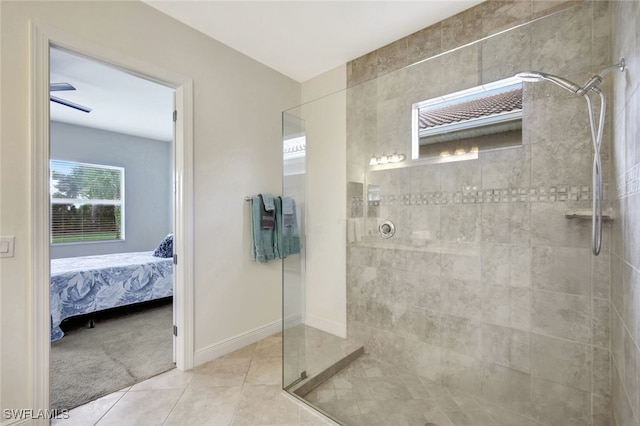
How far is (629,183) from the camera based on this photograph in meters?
1.06

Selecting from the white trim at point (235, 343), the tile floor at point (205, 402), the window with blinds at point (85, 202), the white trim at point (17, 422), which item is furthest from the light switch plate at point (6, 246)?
the window with blinds at point (85, 202)

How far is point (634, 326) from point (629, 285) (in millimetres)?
163

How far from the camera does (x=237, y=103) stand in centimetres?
258

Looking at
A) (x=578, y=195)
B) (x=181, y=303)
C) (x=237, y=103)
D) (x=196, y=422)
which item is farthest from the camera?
(x=237, y=103)

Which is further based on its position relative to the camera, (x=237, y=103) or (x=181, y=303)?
(x=237, y=103)

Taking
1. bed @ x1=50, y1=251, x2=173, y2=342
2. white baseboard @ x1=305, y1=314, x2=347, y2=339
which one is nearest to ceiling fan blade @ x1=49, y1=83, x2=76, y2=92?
bed @ x1=50, y1=251, x2=173, y2=342

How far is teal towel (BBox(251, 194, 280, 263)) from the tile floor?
947 millimetres

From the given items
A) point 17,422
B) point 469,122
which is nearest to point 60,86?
point 17,422

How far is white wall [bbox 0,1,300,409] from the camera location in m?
1.48

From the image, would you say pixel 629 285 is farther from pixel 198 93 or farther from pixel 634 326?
pixel 198 93

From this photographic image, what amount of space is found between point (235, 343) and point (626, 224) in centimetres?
272

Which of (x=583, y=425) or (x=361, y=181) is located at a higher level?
(x=361, y=181)

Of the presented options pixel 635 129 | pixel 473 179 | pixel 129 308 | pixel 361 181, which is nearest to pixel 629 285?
pixel 635 129

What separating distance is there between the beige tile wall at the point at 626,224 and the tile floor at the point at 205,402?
4.66ft
